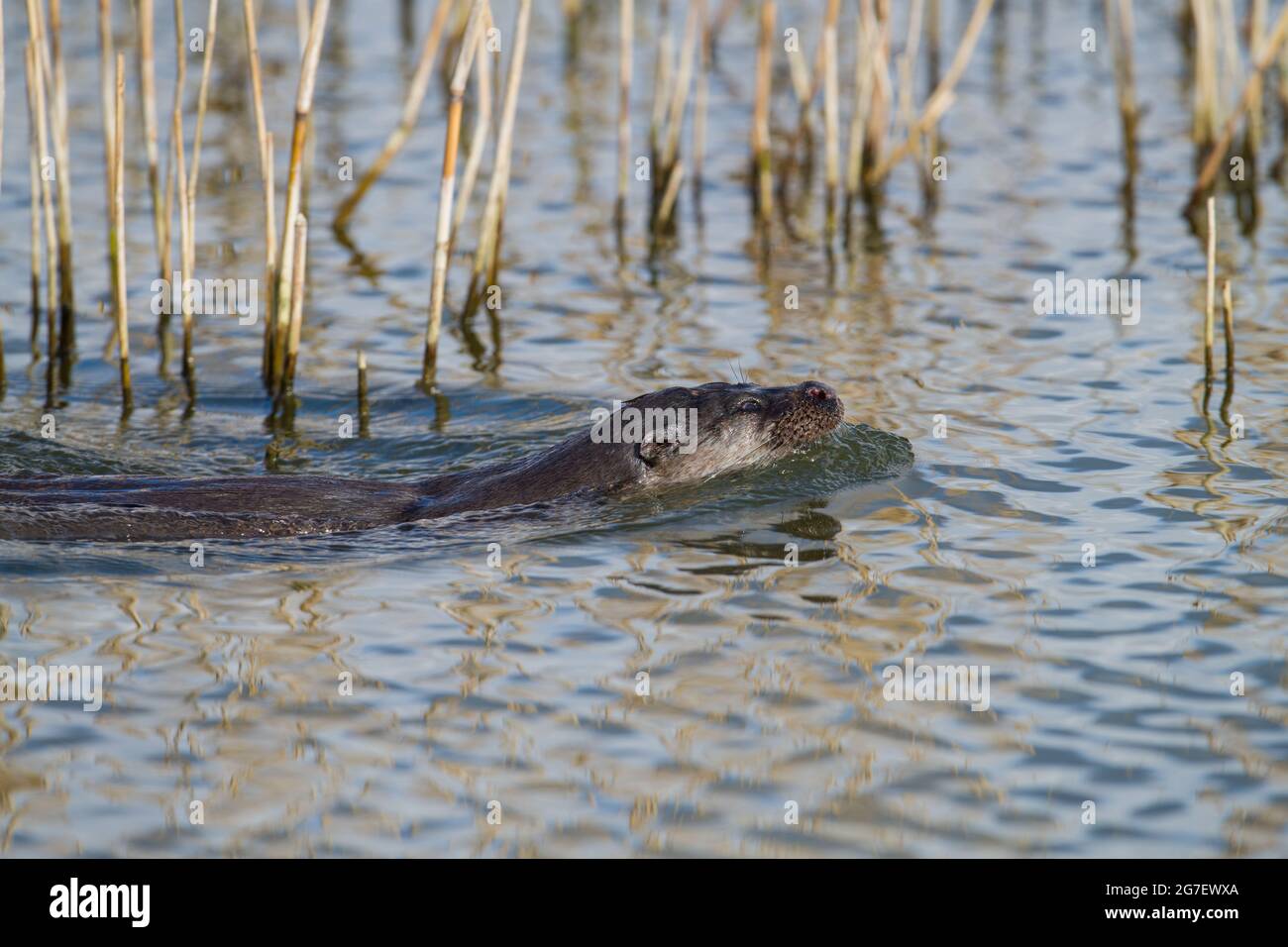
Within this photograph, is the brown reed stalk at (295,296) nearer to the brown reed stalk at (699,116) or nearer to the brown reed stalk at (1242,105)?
the brown reed stalk at (699,116)

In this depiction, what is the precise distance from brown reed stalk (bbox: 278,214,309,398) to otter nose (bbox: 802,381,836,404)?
290 centimetres

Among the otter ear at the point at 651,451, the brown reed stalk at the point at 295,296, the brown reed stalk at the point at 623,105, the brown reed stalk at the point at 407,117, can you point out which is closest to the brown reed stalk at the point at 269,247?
the brown reed stalk at the point at 295,296

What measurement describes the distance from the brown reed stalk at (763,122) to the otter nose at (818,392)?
16.3 ft

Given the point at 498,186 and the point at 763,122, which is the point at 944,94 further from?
the point at 498,186

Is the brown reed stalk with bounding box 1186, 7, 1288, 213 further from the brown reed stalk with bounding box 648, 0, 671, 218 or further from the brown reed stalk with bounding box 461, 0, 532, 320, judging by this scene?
the brown reed stalk with bounding box 461, 0, 532, 320

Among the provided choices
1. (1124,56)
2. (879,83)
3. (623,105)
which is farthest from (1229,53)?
(623,105)

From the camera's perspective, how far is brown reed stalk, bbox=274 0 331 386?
9.42m

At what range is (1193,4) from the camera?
13.8 meters

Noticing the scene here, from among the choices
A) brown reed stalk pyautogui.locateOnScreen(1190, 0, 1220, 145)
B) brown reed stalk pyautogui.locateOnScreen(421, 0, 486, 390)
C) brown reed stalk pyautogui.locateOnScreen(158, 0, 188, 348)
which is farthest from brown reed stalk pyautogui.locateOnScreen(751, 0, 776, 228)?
brown reed stalk pyautogui.locateOnScreen(158, 0, 188, 348)

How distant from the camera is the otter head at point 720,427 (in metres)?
8.90

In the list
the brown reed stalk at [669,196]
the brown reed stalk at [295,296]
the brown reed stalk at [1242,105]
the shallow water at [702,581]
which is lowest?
the shallow water at [702,581]

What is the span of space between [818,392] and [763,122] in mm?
5301
